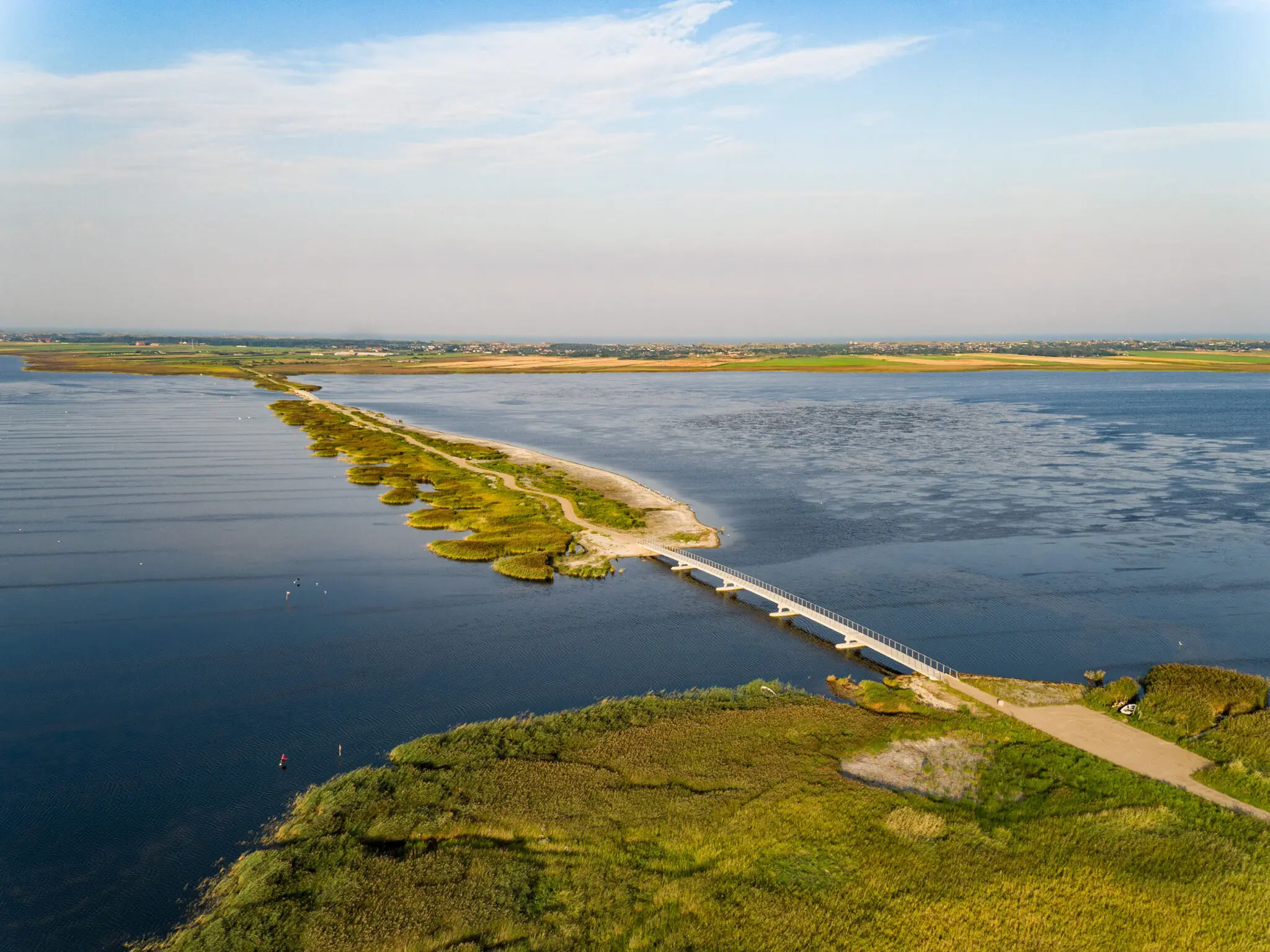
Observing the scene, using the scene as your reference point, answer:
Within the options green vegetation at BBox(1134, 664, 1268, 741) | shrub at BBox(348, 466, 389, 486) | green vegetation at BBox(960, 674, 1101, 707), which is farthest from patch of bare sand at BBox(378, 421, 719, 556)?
green vegetation at BBox(1134, 664, 1268, 741)

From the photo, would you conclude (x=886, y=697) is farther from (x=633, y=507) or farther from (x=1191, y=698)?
(x=633, y=507)

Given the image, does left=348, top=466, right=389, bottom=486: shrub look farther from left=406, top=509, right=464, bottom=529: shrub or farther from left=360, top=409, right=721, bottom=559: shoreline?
left=406, top=509, right=464, bottom=529: shrub

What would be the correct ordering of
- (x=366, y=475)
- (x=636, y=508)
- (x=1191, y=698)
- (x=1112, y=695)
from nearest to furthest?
1. (x=1191, y=698)
2. (x=1112, y=695)
3. (x=636, y=508)
4. (x=366, y=475)

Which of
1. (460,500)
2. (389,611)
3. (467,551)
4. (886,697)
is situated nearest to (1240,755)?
(886,697)

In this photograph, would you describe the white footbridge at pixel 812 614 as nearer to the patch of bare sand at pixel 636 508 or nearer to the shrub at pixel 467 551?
the patch of bare sand at pixel 636 508

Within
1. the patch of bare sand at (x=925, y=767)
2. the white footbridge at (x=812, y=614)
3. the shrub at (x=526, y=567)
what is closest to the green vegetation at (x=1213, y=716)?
the white footbridge at (x=812, y=614)

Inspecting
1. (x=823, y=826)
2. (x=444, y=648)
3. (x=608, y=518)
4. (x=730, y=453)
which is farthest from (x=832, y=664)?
(x=730, y=453)
